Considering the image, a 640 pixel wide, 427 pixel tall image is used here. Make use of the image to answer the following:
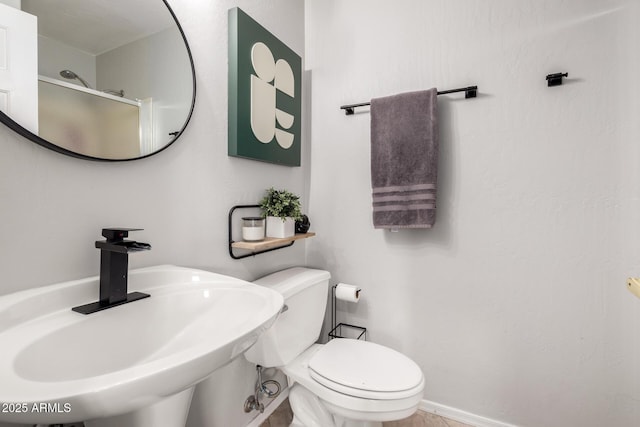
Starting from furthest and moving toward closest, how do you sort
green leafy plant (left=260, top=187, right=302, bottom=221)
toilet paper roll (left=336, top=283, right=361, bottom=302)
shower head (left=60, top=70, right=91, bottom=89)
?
1. toilet paper roll (left=336, top=283, right=361, bottom=302)
2. green leafy plant (left=260, top=187, right=302, bottom=221)
3. shower head (left=60, top=70, right=91, bottom=89)

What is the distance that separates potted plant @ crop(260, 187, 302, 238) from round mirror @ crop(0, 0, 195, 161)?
0.48 metres

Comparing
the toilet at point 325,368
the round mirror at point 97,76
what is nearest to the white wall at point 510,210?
the toilet at point 325,368

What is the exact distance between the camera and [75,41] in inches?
30.2

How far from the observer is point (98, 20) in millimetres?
815

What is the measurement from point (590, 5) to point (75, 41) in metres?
1.80

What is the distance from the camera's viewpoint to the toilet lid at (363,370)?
1.02m

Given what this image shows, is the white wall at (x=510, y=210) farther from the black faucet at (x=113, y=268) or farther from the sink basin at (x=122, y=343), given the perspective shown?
the black faucet at (x=113, y=268)

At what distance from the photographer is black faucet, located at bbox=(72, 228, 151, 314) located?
27.6 inches

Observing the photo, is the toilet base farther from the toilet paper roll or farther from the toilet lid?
the toilet paper roll

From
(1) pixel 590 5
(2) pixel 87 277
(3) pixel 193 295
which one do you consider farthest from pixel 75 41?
(1) pixel 590 5

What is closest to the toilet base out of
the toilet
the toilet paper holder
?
the toilet

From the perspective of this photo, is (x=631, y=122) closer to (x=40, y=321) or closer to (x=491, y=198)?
(x=491, y=198)

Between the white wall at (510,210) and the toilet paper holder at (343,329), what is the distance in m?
0.05

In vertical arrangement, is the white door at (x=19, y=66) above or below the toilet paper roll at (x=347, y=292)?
above
